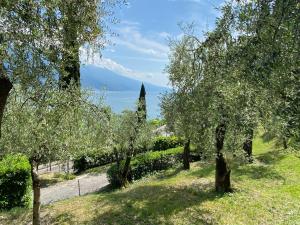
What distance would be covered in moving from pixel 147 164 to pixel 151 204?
15597mm

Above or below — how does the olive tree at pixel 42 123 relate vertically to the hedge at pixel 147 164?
above

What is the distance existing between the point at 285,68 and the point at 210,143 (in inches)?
340

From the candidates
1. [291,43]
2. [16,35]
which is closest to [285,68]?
[291,43]

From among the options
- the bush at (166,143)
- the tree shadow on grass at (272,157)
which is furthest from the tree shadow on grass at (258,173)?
the bush at (166,143)

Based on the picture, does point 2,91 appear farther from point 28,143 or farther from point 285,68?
point 285,68

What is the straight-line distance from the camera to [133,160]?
33.7 metres

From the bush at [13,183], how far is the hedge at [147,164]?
10104 mm

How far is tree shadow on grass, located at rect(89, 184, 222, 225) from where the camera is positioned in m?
16.8

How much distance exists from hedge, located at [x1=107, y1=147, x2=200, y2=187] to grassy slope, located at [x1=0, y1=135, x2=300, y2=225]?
30.6 feet

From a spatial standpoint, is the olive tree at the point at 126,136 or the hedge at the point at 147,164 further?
the hedge at the point at 147,164

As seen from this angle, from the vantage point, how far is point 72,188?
3472 cm

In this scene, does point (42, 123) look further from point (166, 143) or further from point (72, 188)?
point (166, 143)

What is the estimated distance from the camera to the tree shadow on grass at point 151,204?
55.1 ft

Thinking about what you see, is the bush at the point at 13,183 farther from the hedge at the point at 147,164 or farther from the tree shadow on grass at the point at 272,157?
the tree shadow on grass at the point at 272,157
